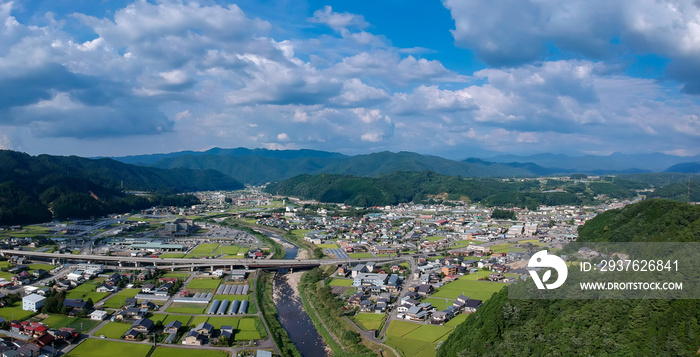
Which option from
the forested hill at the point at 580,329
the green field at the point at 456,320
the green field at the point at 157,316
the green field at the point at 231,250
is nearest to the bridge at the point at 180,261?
the green field at the point at 231,250

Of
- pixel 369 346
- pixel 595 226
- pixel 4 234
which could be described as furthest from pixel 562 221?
pixel 4 234

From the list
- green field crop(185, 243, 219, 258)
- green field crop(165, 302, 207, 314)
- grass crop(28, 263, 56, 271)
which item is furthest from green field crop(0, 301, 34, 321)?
green field crop(185, 243, 219, 258)

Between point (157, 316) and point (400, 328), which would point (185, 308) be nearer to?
point (157, 316)

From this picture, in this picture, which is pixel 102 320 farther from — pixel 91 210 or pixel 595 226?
pixel 91 210

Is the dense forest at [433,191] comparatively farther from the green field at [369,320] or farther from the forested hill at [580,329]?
the forested hill at [580,329]

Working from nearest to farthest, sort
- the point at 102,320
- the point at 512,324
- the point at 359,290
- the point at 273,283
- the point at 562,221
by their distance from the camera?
1. the point at 512,324
2. the point at 102,320
3. the point at 359,290
4. the point at 273,283
5. the point at 562,221

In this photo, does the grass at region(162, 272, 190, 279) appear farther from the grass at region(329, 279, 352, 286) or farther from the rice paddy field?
the rice paddy field
